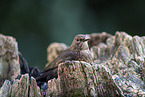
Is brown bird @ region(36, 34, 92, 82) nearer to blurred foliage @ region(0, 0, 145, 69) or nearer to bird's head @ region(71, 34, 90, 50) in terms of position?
bird's head @ region(71, 34, 90, 50)

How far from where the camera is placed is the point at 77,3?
454cm

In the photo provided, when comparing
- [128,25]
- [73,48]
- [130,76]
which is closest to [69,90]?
[73,48]

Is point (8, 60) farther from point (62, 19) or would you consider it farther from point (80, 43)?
point (62, 19)

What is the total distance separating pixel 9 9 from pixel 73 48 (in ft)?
11.3

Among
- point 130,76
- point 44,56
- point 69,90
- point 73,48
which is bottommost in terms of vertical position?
point 69,90

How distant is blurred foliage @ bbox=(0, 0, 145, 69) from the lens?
14.3ft

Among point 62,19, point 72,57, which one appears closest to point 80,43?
point 72,57

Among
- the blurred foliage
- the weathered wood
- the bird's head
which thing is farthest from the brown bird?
the blurred foliage

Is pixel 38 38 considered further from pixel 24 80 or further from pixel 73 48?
pixel 24 80

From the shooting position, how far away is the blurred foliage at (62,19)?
4.35 metres

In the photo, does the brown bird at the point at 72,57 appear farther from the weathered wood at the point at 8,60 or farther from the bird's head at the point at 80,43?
the weathered wood at the point at 8,60

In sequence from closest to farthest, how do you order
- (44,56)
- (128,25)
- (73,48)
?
(73,48) < (128,25) < (44,56)

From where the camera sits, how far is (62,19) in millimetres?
4730

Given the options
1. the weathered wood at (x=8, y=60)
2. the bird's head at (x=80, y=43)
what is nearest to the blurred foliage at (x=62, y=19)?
the weathered wood at (x=8, y=60)
